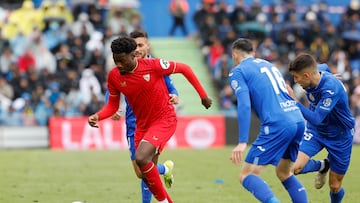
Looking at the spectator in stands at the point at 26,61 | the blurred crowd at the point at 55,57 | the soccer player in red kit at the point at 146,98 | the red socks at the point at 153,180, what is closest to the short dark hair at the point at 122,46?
the soccer player in red kit at the point at 146,98

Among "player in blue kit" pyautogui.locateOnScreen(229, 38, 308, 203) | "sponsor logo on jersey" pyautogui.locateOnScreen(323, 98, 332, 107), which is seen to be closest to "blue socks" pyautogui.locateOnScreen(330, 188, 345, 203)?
"sponsor logo on jersey" pyautogui.locateOnScreen(323, 98, 332, 107)

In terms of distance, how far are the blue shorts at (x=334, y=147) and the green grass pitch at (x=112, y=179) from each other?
1.27 meters

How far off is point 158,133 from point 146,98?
47 cm

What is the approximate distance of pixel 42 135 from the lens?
2648 cm

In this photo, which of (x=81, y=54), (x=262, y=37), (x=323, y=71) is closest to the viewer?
(x=323, y=71)

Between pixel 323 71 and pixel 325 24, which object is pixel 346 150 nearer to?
pixel 323 71

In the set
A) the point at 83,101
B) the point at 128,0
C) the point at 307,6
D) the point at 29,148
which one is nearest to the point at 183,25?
the point at 128,0

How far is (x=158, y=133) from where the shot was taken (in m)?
11.6

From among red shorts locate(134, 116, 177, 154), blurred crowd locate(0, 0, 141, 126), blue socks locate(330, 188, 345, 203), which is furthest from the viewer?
blurred crowd locate(0, 0, 141, 126)

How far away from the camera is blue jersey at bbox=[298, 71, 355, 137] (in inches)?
445

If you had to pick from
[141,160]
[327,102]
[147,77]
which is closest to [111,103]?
[147,77]

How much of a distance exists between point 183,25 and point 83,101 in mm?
6962

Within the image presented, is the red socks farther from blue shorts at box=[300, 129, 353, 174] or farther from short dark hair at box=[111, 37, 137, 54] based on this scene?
blue shorts at box=[300, 129, 353, 174]

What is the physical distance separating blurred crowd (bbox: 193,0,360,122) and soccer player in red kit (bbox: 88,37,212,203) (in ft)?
59.8
